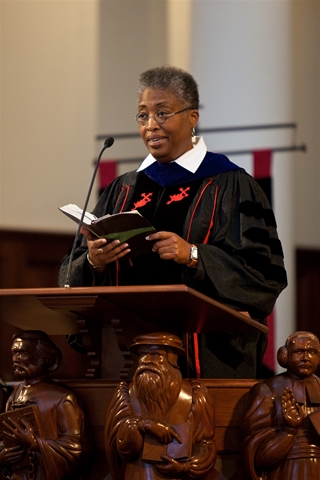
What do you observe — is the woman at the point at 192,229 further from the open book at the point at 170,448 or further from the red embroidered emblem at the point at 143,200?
the open book at the point at 170,448

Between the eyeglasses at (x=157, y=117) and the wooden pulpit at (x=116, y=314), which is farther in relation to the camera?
the eyeglasses at (x=157, y=117)

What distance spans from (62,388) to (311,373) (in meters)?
0.88

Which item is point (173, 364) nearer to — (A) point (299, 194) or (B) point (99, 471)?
(B) point (99, 471)

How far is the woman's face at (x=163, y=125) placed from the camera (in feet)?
13.4

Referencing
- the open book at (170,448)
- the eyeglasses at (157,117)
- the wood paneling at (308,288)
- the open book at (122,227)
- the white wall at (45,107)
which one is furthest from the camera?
the wood paneling at (308,288)

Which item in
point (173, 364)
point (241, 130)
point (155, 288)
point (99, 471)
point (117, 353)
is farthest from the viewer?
point (241, 130)

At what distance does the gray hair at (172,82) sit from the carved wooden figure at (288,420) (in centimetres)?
144

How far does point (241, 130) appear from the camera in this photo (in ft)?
27.7

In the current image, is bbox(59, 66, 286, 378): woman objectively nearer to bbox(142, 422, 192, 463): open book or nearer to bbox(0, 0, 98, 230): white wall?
bbox(142, 422, 192, 463): open book

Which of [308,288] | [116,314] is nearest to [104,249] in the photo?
[116,314]

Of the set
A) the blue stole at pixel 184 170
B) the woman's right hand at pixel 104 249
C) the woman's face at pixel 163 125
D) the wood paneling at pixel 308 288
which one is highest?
the woman's face at pixel 163 125

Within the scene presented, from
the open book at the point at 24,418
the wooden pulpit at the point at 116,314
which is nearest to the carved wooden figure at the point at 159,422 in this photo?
the wooden pulpit at the point at 116,314

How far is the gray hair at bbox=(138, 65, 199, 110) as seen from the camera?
4.13 m

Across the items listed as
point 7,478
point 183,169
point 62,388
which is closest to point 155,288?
point 62,388
